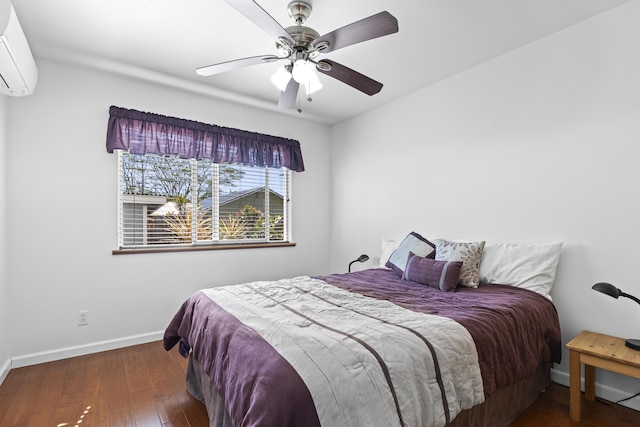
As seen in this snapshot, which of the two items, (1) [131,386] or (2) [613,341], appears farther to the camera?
(1) [131,386]

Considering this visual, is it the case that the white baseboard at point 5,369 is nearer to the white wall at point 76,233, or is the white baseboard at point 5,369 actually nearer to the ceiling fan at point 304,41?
the white wall at point 76,233

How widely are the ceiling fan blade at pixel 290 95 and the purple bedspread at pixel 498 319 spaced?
1.51m

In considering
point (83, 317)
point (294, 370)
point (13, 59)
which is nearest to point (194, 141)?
point (13, 59)

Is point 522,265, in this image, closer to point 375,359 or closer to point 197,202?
point 375,359

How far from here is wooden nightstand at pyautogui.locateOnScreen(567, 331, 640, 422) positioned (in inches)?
69.6

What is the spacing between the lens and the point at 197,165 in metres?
3.56

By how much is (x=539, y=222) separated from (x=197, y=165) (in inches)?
130

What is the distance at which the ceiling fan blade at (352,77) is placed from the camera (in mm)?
2124

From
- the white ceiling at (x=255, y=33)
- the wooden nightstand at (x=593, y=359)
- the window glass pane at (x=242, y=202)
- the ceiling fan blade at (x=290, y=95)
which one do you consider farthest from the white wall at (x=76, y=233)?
the wooden nightstand at (x=593, y=359)

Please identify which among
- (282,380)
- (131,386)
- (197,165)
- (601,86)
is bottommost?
(131,386)

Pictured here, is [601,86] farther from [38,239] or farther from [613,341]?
[38,239]

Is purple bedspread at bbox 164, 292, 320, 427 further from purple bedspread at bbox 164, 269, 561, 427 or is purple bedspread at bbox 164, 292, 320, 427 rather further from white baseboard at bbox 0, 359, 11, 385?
white baseboard at bbox 0, 359, 11, 385

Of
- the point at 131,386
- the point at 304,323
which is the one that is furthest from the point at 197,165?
the point at 304,323

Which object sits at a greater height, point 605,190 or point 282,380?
point 605,190
